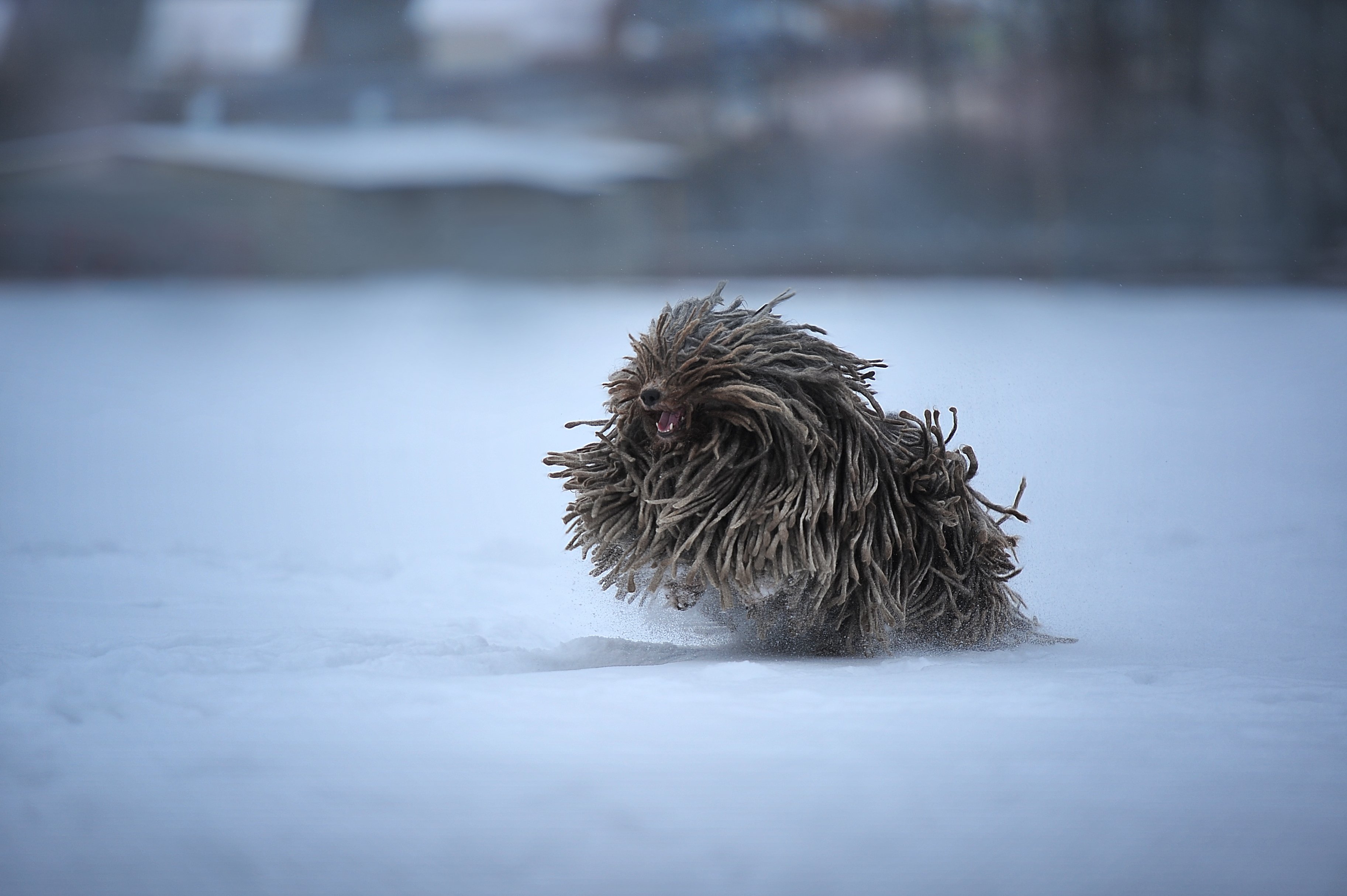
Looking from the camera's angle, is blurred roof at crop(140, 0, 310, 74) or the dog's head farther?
blurred roof at crop(140, 0, 310, 74)

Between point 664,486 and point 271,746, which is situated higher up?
point 664,486

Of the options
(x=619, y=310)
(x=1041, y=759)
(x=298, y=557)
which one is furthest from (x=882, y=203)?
(x=1041, y=759)

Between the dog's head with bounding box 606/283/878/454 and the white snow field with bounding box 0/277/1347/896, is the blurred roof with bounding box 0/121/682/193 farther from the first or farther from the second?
the dog's head with bounding box 606/283/878/454

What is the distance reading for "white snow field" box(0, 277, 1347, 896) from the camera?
1.22 metres

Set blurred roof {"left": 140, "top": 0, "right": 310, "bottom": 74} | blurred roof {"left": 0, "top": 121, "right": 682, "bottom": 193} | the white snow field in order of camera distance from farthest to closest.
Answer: blurred roof {"left": 140, "top": 0, "right": 310, "bottom": 74}, blurred roof {"left": 0, "top": 121, "right": 682, "bottom": 193}, the white snow field

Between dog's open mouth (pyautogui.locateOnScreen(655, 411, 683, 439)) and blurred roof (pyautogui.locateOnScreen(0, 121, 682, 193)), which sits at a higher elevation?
blurred roof (pyautogui.locateOnScreen(0, 121, 682, 193))

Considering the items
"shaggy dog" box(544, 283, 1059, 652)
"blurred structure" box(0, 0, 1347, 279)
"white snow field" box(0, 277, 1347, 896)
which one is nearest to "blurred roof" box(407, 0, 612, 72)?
"blurred structure" box(0, 0, 1347, 279)

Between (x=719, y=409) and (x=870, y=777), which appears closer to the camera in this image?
(x=870, y=777)

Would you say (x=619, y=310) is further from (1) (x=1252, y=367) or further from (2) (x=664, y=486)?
(2) (x=664, y=486)

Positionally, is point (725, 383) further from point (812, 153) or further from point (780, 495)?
point (812, 153)

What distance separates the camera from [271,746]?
4.50 ft

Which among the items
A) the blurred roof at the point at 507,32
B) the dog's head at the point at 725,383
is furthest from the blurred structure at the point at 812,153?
the dog's head at the point at 725,383

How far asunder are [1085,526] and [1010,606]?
39.1 inches

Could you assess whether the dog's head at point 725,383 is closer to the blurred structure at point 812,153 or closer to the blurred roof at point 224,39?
the blurred structure at point 812,153
